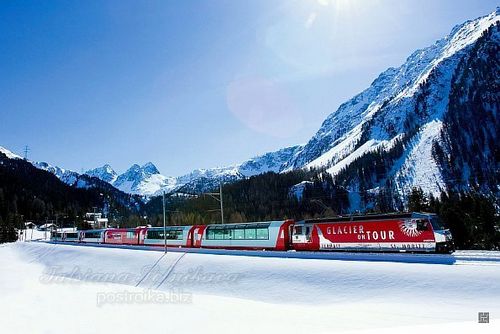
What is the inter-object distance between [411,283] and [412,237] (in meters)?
8.40

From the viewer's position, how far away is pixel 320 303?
1006 inches

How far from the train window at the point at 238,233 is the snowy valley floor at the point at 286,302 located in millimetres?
7994

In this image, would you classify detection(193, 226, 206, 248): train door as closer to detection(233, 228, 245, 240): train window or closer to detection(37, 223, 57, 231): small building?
detection(233, 228, 245, 240): train window

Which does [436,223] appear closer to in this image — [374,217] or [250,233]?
[374,217]

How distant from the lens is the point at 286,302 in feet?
88.9

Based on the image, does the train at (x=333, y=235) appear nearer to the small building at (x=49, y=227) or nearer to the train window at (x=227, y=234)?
the train window at (x=227, y=234)

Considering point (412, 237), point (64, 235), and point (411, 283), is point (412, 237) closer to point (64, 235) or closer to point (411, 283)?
point (411, 283)

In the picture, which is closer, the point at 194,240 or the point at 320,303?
the point at 320,303

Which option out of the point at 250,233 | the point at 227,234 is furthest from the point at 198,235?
the point at 250,233

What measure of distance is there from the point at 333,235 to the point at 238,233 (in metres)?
13.2

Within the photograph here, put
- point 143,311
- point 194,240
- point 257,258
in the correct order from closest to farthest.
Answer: point 143,311 < point 257,258 < point 194,240

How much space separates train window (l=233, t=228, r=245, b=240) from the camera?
45500mm

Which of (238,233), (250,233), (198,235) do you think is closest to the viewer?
(250,233)

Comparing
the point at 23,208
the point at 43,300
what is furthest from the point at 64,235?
the point at 23,208
